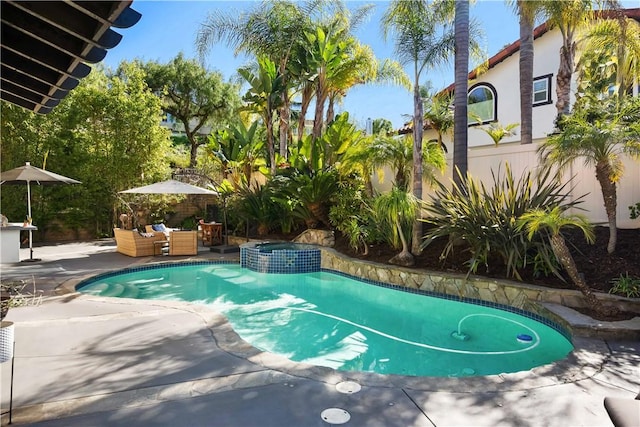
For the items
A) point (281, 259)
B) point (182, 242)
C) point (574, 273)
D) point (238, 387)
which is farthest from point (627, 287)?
point (182, 242)

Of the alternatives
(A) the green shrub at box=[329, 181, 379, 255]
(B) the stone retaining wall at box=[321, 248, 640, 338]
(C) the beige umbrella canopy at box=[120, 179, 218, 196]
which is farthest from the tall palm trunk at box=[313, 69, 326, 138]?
(B) the stone retaining wall at box=[321, 248, 640, 338]

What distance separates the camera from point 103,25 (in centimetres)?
296

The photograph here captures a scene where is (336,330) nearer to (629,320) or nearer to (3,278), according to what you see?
(629,320)

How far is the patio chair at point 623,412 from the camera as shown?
2307mm

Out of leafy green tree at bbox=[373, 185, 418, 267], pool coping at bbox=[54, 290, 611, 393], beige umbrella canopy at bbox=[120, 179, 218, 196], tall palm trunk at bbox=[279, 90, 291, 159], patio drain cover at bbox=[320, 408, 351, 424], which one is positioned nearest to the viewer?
patio drain cover at bbox=[320, 408, 351, 424]

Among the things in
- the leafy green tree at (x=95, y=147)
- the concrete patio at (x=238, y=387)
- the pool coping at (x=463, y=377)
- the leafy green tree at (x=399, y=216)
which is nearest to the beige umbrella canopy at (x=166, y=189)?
the leafy green tree at (x=95, y=147)

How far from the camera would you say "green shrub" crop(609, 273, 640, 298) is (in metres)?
6.00

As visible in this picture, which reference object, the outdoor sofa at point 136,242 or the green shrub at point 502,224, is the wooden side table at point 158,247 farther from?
the green shrub at point 502,224

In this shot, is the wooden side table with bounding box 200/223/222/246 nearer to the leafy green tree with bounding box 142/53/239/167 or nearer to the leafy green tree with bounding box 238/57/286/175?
the leafy green tree with bounding box 238/57/286/175

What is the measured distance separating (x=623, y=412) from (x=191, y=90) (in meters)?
28.6

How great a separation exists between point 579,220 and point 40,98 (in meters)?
7.62

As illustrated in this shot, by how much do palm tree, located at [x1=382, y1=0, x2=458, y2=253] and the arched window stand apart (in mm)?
9015

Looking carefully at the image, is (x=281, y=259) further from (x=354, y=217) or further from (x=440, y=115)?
(x=440, y=115)

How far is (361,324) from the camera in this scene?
22.3 ft
